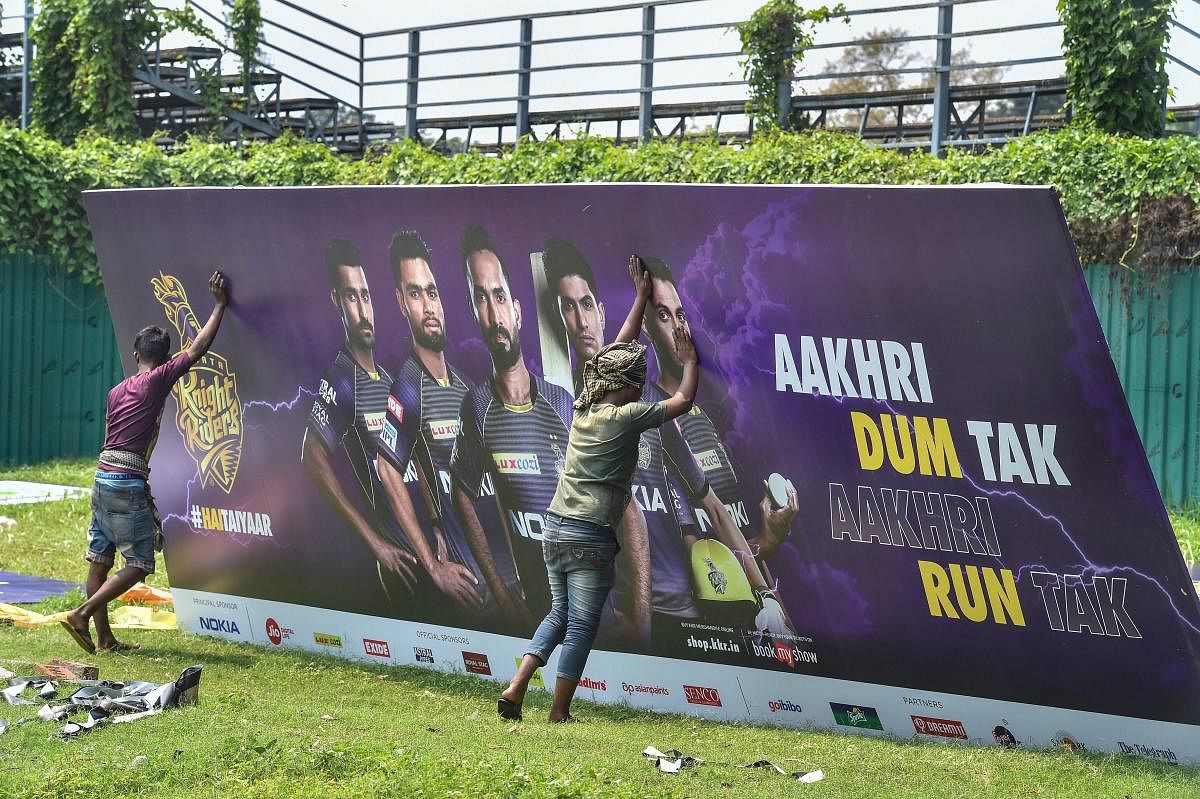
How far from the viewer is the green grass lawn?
539cm

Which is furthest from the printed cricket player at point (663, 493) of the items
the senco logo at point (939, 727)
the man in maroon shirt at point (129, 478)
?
the man in maroon shirt at point (129, 478)

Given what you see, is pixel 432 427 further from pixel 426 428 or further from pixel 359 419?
pixel 359 419

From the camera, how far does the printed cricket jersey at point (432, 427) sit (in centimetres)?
816

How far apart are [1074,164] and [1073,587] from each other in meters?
7.59

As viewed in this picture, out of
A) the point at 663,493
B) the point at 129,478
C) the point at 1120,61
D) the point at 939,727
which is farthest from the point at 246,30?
the point at 939,727

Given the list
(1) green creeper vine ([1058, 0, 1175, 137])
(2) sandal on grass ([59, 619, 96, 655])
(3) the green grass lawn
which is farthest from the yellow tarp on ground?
(1) green creeper vine ([1058, 0, 1175, 137])

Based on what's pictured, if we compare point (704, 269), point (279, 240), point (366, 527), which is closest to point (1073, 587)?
point (704, 269)

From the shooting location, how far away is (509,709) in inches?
268

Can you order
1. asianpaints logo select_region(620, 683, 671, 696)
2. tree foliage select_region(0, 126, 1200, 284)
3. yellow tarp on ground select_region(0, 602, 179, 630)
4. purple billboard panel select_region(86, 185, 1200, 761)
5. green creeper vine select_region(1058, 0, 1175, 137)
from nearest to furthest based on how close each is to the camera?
purple billboard panel select_region(86, 185, 1200, 761) < asianpaints logo select_region(620, 683, 671, 696) < yellow tarp on ground select_region(0, 602, 179, 630) < tree foliage select_region(0, 126, 1200, 284) < green creeper vine select_region(1058, 0, 1175, 137)

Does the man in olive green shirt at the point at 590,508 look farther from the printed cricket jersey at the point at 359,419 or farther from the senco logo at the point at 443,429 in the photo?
the printed cricket jersey at the point at 359,419

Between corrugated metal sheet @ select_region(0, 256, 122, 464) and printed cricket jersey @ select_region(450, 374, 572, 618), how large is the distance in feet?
35.6

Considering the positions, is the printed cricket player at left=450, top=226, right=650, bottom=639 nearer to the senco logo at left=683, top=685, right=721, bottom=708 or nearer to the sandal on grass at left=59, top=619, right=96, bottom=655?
the senco logo at left=683, top=685, right=721, bottom=708

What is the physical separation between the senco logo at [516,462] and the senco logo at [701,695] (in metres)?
1.53

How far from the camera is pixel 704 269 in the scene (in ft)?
22.6
